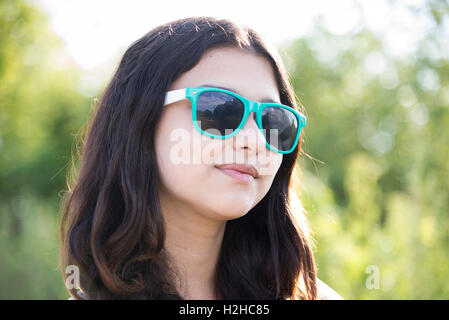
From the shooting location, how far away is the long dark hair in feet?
5.67

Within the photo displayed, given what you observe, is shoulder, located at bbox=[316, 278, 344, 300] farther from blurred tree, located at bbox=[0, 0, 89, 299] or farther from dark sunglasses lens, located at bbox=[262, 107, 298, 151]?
blurred tree, located at bbox=[0, 0, 89, 299]

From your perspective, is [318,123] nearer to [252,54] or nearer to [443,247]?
[443,247]

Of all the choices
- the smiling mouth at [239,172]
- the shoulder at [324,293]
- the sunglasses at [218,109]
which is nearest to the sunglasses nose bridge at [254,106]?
the sunglasses at [218,109]

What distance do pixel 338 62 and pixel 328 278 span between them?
19329mm

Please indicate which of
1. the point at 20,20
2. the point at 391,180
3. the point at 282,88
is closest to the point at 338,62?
the point at 391,180

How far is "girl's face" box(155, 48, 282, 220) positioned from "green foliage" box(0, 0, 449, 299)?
1.99ft

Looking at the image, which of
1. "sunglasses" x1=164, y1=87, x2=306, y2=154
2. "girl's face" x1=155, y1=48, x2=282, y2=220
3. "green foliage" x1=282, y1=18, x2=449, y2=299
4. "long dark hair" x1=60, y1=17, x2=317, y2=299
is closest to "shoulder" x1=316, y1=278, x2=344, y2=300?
"long dark hair" x1=60, y1=17, x2=317, y2=299

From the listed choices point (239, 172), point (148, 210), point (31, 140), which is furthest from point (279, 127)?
point (31, 140)

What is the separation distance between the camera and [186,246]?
6.23 feet

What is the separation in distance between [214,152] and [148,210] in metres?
0.33

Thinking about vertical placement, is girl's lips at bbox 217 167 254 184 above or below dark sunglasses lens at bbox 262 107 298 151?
below

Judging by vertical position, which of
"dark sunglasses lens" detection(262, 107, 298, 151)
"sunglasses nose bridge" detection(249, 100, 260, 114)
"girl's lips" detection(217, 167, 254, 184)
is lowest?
"girl's lips" detection(217, 167, 254, 184)

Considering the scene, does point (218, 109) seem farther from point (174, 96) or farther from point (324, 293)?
point (324, 293)

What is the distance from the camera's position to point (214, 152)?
173 centimetres
